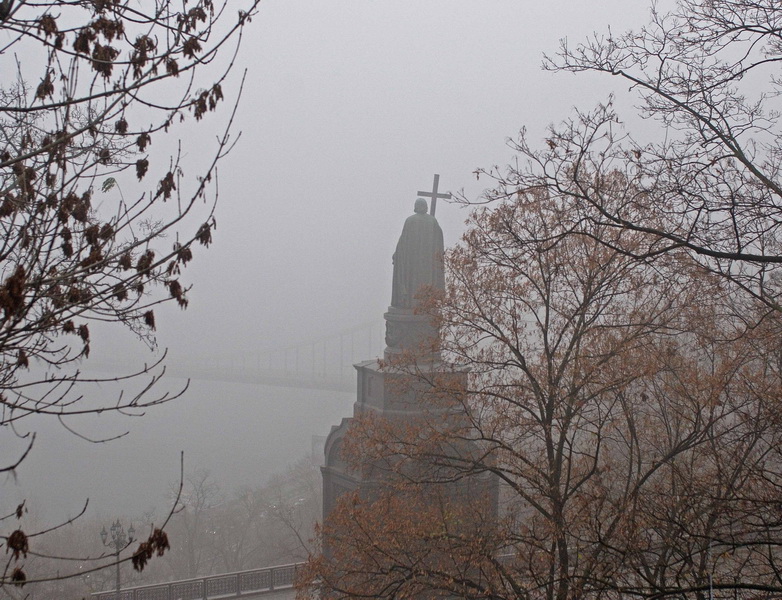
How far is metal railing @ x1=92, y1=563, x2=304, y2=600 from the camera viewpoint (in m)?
15.0

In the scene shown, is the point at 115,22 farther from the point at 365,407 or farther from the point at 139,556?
the point at 365,407

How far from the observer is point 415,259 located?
13211 millimetres

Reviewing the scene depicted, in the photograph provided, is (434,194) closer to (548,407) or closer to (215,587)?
(548,407)

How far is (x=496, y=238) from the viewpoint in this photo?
322 inches

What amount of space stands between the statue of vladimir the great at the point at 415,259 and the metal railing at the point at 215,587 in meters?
5.89

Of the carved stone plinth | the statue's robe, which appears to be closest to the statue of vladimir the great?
the statue's robe

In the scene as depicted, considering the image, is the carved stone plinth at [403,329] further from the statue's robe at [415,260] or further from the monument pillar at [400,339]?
the statue's robe at [415,260]

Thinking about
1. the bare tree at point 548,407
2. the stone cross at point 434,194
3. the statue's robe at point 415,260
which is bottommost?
the bare tree at point 548,407

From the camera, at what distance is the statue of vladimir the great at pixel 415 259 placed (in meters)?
13.1

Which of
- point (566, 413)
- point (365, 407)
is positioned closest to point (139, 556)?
point (566, 413)

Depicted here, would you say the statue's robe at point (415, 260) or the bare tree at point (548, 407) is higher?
the statue's robe at point (415, 260)

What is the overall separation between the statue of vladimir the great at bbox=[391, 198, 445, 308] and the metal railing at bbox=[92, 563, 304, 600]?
5886 mm

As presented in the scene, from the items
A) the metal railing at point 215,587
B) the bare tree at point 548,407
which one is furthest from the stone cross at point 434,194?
the metal railing at point 215,587

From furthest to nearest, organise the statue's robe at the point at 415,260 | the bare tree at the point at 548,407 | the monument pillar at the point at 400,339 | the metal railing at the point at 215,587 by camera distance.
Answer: the metal railing at the point at 215,587, the statue's robe at the point at 415,260, the monument pillar at the point at 400,339, the bare tree at the point at 548,407
